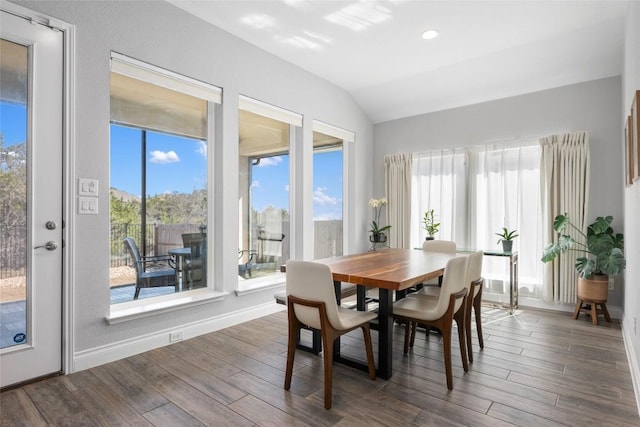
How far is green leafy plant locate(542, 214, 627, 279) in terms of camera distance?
330 cm

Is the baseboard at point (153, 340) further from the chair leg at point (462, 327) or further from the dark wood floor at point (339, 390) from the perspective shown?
the chair leg at point (462, 327)

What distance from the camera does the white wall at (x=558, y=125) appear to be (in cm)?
378

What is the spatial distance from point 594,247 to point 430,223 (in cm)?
189

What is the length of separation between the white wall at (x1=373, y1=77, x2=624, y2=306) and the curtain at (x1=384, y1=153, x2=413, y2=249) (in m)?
0.26

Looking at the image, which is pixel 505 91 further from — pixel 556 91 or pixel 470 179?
pixel 470 179

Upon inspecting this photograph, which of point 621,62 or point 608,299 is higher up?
point 621,62

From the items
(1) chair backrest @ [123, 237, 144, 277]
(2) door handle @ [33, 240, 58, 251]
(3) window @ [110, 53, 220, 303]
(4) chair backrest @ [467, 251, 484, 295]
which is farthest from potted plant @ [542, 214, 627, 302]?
(2) door handle @ [33, 240, 58, 251]

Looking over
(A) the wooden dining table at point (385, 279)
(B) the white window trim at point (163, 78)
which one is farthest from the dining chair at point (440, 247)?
(B) the white window trim at point (163, 78)

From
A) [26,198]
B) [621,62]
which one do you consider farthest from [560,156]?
[26,198]

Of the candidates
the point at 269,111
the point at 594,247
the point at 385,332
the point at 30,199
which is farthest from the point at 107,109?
the point at 594,247

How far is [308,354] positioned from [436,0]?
3081mm

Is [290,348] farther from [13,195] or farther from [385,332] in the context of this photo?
[13,195]

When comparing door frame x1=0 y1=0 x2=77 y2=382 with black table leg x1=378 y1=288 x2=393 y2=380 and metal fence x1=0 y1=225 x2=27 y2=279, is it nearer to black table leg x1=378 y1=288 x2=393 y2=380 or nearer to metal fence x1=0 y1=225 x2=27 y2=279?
metal fence x1=0 y1=225 x2=27 y2=279

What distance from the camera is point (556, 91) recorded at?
4.12 meters
